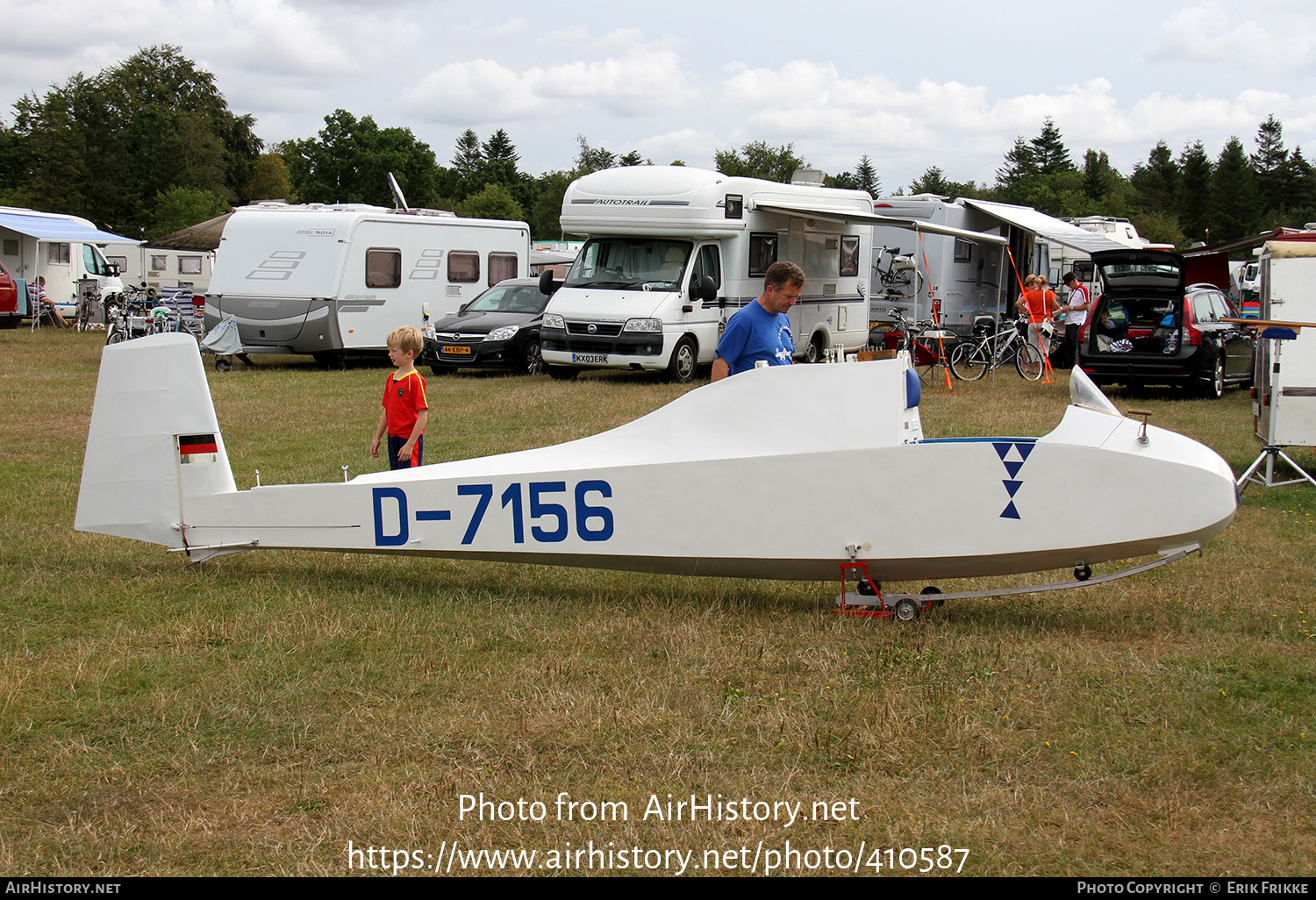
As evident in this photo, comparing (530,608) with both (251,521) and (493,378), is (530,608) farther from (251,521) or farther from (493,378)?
(493,378)

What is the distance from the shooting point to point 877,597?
514 centimetres

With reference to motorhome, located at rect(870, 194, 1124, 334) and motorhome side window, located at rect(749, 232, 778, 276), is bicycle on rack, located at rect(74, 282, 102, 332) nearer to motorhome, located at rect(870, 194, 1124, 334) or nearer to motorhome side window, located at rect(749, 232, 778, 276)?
motorhome side window, located at rect(749, 232, 778, 276)

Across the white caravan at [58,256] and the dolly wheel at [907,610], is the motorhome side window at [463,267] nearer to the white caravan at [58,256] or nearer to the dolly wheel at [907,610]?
the white caravan at [58,256]

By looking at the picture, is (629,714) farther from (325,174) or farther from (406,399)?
(325,174)

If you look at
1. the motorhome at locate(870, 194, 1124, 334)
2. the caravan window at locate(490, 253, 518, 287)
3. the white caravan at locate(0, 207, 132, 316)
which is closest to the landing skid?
the motorhome at locate(870, 194, 1124, 334)

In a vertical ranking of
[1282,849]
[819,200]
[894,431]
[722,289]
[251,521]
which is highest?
[819,200]

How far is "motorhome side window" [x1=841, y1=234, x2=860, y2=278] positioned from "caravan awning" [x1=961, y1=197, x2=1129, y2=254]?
3.50 m

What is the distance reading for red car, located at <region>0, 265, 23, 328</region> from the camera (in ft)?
86.0

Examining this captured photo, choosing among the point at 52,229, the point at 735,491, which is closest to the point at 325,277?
the point at 735,491

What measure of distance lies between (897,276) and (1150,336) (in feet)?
25.2

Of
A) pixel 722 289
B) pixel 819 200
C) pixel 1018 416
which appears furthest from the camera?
pixel 819 200

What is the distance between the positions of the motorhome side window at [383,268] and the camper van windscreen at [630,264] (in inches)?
158

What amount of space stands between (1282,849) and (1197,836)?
0.23 m

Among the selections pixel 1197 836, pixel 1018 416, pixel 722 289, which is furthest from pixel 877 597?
pixel 722 289
